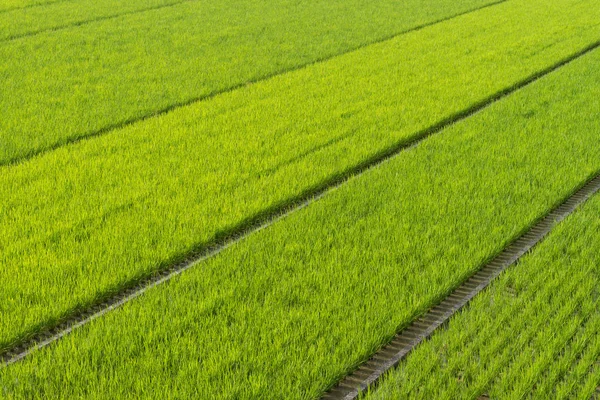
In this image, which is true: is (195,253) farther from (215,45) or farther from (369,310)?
(215,45)

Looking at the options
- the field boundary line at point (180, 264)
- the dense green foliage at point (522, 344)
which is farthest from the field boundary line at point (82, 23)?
the dense green foliage at point (522, 344)

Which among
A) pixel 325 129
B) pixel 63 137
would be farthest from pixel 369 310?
pixel 63 137

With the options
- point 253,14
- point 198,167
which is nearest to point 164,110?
point 198,167

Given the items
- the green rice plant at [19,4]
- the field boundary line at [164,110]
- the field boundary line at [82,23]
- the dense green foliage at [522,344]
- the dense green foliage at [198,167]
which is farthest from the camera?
the green rice plant at [19,4]

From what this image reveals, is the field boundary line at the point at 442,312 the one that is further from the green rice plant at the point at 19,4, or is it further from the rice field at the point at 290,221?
the green rice plant at the point at 19,4

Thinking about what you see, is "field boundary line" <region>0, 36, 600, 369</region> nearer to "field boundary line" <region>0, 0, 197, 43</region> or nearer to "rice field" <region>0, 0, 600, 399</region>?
"rice field" <region>0, 0, 600, 399</region>

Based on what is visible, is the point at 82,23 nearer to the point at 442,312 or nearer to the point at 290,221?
the point at 290,221
